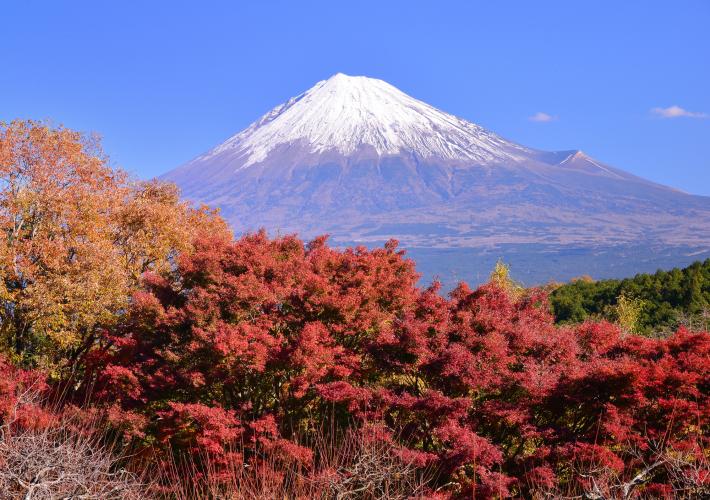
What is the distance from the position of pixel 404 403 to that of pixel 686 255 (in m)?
208

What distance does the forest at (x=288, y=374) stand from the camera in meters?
8.85

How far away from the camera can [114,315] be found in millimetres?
14383

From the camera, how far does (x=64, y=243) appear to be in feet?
49.6

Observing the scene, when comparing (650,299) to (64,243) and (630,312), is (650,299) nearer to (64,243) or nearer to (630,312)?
(630,312)

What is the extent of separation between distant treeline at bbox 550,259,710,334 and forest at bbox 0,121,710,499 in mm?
15288

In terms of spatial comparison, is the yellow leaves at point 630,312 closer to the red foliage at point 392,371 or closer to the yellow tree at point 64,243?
the red foliage at point 392,371

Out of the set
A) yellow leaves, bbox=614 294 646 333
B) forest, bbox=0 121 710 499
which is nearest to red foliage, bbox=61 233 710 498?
forest, bbox=0 121 710 499

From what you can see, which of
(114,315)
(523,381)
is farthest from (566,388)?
(114,315)

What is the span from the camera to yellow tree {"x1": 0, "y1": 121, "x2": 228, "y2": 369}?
46.0 feet

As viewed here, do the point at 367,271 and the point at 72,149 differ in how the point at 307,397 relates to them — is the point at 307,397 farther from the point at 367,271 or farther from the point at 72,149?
the point at 72,149

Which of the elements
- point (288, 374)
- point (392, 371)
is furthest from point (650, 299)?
point (288, 374)

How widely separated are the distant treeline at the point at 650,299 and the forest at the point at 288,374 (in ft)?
50.2

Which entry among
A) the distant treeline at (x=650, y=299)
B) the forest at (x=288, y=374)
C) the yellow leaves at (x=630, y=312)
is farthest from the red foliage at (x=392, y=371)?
the distant treeline at (x=650, y=299)

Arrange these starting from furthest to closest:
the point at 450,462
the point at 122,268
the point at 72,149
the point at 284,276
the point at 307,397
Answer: the point at 72,149 < the point at 122,268 < the point at 284,276 < the point at 307,397 < the point at 450,462
